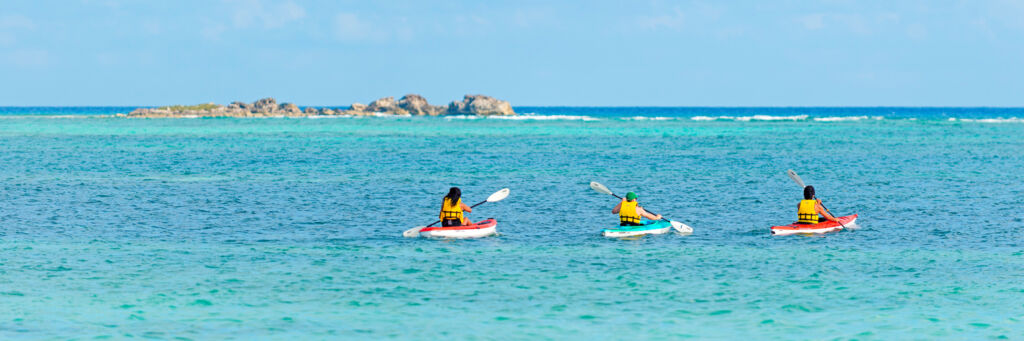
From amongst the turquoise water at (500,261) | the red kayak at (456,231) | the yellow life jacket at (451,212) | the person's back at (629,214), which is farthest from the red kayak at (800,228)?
the yellow life jacket at (451,212)

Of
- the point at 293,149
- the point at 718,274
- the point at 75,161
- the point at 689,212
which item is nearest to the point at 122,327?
the point at 718,274

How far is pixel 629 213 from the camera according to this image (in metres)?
26.8

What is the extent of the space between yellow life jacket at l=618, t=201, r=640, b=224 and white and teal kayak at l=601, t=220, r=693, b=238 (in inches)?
7.9

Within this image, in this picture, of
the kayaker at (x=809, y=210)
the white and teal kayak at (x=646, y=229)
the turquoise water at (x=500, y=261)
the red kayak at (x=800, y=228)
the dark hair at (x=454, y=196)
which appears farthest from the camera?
the kayaker at (x=809, y=210)

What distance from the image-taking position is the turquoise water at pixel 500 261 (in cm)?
1683

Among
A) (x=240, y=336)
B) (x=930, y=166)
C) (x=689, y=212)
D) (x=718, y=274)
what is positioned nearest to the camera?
(x=240, y=336)

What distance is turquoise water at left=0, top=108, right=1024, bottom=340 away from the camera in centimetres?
1683

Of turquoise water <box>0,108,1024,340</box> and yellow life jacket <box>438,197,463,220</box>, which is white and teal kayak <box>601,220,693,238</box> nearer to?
turquoise water <box>0,108,1024,340</box>

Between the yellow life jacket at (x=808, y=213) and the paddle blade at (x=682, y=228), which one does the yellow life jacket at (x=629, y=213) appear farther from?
the yellow life jacket at (x=808, y=213)

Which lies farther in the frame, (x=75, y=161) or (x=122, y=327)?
(x=75, y=161)

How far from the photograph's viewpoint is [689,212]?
33156 mm

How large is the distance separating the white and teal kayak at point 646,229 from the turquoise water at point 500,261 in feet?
1.25

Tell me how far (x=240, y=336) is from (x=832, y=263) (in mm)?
13120

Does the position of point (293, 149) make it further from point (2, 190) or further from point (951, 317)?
point (951, 317)
